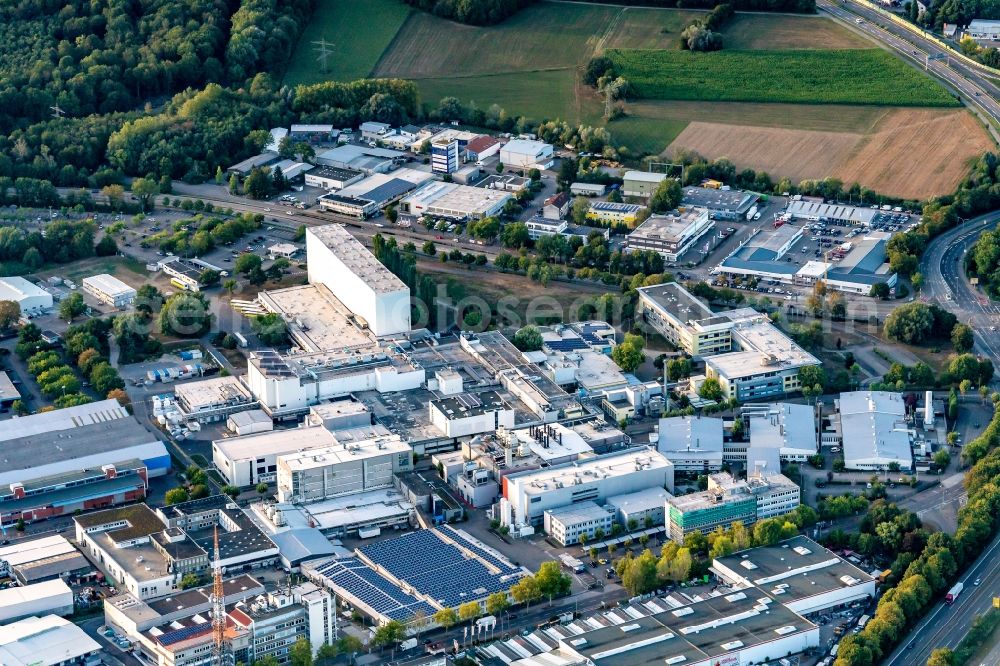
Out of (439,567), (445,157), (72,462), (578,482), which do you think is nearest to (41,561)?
(72,462)

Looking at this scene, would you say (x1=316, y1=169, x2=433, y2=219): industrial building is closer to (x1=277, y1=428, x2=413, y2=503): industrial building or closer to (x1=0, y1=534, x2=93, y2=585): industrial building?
(x1=277, y1=428, x2=413, y2=503): industrial building

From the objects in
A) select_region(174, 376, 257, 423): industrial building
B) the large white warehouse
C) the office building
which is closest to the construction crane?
select_region(174, 376, 257, 423): industrial building

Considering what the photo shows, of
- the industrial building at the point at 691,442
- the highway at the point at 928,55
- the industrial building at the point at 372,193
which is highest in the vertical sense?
the highway at the point at 928,55

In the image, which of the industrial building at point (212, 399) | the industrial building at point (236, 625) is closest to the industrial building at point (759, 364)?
the industrial building at point (212, 399)

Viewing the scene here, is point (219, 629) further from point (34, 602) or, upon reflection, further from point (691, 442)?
point (691, 442)

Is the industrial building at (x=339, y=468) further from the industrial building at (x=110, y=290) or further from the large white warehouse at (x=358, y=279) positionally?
the industrial building at (x=110, y=290)

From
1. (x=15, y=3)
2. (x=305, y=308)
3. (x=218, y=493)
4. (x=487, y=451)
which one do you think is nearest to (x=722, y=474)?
(x=487, y=451)
